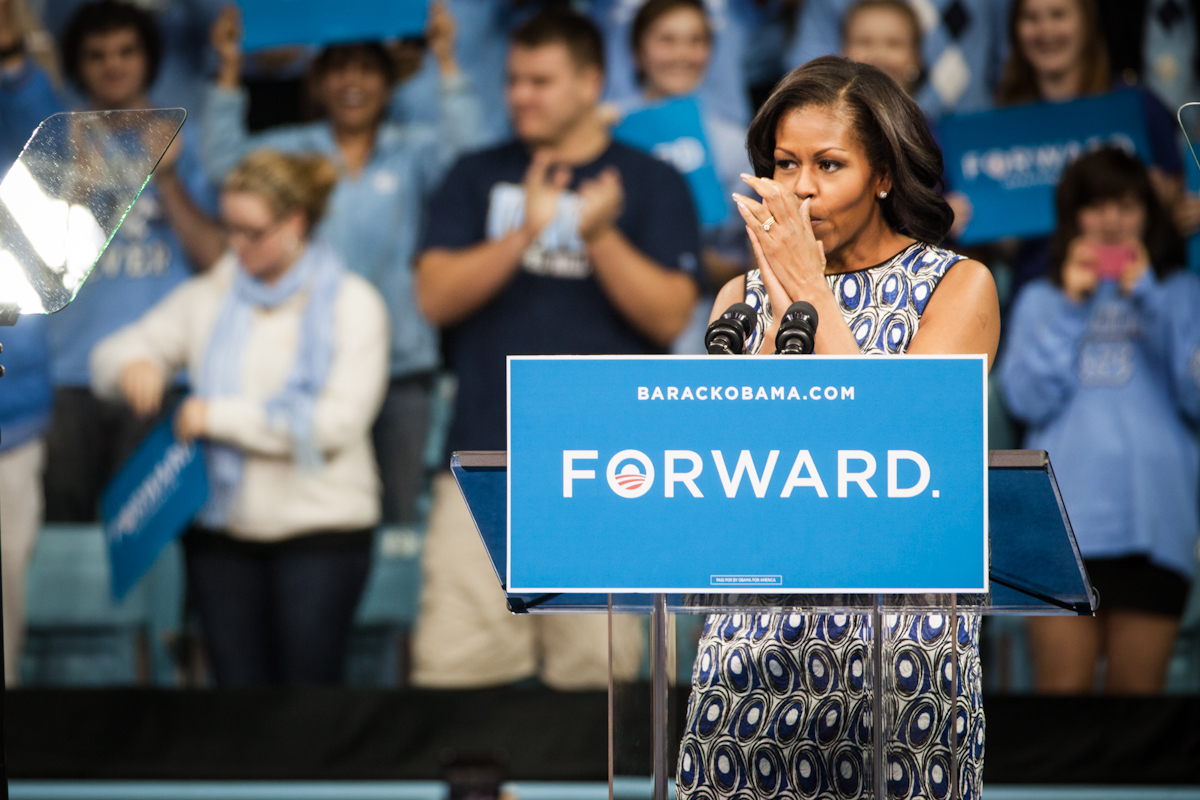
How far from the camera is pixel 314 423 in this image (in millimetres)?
4727

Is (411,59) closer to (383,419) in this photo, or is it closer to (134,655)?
(383,419)

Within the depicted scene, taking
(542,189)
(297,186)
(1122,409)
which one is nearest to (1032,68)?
(1122,409)

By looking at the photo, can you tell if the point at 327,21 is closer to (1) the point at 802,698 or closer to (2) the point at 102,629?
Result: (2) the point at 102,629

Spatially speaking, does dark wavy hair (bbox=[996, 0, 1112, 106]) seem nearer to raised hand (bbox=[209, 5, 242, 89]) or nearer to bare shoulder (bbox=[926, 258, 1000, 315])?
raised hand (bbox=[209, 5, 242, 89])

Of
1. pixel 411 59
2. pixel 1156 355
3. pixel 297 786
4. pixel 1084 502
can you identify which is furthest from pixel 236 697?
pixel 1156 355

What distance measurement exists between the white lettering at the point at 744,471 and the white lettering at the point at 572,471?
0.13m

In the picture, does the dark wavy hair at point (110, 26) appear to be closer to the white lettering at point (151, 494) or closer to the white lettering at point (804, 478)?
the white lettering at point (151, 494)

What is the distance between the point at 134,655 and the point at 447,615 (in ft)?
4.01

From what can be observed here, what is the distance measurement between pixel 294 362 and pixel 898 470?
3.69m

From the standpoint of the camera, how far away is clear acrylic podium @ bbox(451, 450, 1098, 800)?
4.58 feet

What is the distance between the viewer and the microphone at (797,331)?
4.85ft

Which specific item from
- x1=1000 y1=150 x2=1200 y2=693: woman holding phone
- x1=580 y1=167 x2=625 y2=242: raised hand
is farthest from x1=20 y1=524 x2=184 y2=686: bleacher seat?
x1=1000 y1=150 x2=1200 y2=693: woman holding phone

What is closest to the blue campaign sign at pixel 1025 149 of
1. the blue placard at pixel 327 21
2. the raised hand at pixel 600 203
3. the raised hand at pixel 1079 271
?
the raised hand at pixel 1079 271

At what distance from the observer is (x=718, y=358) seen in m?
1.38
